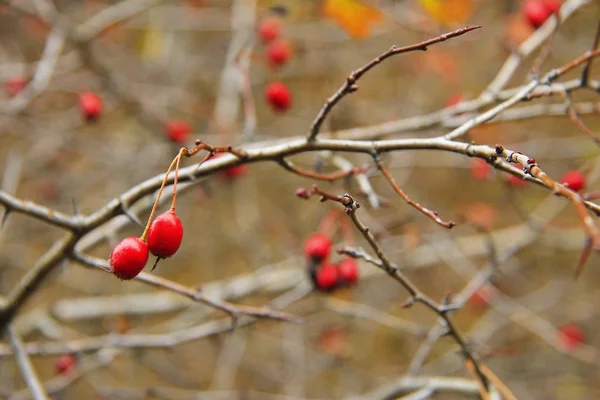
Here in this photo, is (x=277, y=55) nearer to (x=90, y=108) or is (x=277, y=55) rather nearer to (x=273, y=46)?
(x=273, y=46)

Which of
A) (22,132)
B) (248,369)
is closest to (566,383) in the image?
(248,369)

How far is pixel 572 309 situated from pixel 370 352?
1.38 metres

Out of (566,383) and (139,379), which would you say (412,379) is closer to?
(566,383)

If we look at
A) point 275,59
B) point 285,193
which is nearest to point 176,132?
point 275,59

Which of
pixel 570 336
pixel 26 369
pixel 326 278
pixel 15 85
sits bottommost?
pixel 26 369

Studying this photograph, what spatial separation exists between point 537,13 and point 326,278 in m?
1.27

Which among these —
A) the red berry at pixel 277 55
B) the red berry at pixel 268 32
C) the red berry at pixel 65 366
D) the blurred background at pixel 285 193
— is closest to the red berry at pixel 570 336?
the blurred background at pixel 285 193

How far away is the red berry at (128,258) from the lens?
2.85 feet

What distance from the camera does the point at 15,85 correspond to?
296 centimetres

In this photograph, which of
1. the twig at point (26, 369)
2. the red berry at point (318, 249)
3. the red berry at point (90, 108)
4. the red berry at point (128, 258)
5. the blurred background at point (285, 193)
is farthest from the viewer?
the blurred background at point (285, 193)

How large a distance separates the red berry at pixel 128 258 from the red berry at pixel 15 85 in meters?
2.41

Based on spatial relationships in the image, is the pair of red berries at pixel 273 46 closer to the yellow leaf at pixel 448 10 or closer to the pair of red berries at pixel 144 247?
the yellow leaf at pixel 448 10

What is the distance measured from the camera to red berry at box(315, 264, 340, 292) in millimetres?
1771

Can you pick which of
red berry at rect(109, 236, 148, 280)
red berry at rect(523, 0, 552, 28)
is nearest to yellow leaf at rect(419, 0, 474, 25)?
red berry at rect(523, 0, 552, 28)
